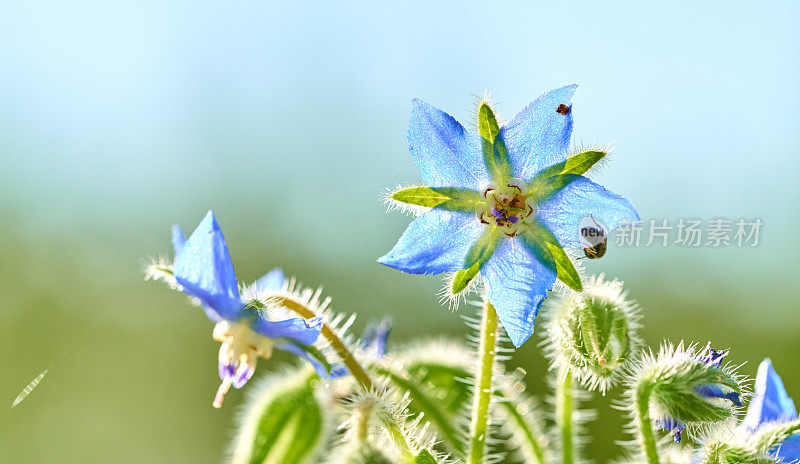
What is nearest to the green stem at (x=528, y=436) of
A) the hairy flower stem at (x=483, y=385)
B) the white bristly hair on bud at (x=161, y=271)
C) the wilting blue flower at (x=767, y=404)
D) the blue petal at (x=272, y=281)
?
the hairy flower stem at (x=483, y=385)

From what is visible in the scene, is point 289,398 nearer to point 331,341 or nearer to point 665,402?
point 331,341

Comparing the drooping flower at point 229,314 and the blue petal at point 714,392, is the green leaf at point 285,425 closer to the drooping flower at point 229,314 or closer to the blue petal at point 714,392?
the drooping flower at point 229,314

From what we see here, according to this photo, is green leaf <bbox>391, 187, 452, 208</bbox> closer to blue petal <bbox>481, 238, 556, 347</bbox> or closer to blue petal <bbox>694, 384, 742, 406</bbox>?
blue petal <bbox>481, 238, 556, 347</bbox>

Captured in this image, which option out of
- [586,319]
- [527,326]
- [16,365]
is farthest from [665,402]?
[16,365]

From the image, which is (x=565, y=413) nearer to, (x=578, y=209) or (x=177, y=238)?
(x=578, y=209)

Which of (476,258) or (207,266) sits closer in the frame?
(207,266)

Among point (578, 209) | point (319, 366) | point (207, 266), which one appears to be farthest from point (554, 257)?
point (207, 266)
